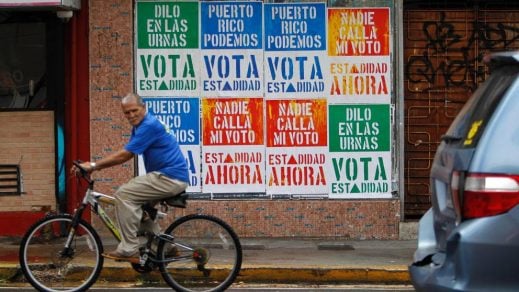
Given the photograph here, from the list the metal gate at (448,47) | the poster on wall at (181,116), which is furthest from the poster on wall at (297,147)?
the metal gate at (448,47)

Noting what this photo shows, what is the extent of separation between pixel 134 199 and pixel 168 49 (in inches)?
156

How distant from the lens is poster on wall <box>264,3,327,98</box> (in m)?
10.4

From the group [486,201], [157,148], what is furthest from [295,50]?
[486,201]

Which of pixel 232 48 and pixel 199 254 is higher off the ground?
pixel 232 48

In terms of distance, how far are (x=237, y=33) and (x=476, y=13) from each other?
3.22m

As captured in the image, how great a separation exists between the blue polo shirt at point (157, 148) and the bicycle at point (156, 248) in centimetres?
26

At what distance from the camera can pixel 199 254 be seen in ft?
22.9

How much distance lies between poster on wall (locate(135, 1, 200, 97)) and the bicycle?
3.54 metres

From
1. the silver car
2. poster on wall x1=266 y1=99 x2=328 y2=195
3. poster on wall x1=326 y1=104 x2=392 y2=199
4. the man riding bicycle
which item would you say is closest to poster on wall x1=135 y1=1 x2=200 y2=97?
poster on wall x1=266 y1=99 x2=328 y2=195

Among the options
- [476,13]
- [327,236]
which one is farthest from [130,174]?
[476,13]

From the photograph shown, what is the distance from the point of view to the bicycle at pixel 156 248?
6887 millimetres

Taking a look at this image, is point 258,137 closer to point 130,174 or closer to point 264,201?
point 264,201

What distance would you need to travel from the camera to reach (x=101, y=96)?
10312mm

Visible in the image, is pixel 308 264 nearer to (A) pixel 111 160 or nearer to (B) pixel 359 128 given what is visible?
(B) pixel 359 128
